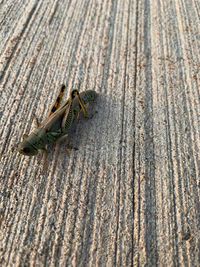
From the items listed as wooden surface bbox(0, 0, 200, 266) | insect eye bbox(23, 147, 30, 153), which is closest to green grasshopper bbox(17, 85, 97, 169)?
insect eye bbox(23, 147, 30, 153)

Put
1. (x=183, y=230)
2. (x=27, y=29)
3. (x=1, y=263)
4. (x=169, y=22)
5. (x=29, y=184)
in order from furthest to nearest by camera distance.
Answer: (x=169, y=22) < (x=27, y=29) < (x=29, y=184) < (x=183, y=230) < (x=1, y=263)

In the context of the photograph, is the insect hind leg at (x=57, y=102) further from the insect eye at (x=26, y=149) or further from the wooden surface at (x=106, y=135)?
the insect eye at (x=26, y=149)

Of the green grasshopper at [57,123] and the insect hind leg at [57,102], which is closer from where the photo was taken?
the green grasshopper at [57,123]

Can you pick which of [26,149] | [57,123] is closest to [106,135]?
[57,123]

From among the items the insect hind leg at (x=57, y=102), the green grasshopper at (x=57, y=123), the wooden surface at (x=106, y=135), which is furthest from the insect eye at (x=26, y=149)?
the insect hind leg at (x=57, y=102)

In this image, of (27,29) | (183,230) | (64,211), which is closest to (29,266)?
(64,211)

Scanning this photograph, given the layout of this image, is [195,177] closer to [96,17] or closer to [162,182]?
[162,182]
